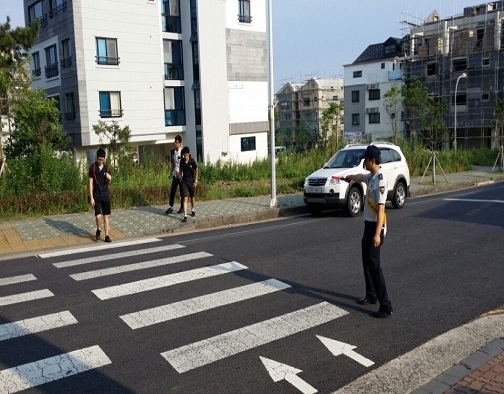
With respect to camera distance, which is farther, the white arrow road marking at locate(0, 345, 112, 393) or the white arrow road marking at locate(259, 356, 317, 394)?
the white arrow road marking at locate(0, 345, 112, 393)

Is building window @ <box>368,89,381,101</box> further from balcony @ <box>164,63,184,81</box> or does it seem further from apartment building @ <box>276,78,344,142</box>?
balcony @ <box>164,63,184,81</box>

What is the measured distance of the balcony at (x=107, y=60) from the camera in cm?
3040

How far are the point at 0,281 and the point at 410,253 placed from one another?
6762 mm

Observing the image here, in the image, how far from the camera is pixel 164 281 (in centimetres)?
711

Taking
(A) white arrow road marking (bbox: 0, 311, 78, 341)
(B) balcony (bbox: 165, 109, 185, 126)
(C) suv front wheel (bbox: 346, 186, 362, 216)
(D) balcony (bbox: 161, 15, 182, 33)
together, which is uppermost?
(D) balcony (bbox: 161, 15, 182, 33)

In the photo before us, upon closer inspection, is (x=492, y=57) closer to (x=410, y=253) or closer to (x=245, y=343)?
(x=410, y=253)

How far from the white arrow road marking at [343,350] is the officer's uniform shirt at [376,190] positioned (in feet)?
5.01

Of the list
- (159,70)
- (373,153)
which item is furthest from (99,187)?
(159,70)

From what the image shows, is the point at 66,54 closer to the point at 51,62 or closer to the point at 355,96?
the point at 51,62

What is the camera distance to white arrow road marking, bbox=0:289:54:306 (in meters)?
6.38

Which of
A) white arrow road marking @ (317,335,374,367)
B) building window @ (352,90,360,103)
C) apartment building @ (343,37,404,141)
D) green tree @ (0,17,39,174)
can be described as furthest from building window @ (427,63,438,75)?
white arrow road marking @ (317,335,374,367)

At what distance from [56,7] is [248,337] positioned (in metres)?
31.3

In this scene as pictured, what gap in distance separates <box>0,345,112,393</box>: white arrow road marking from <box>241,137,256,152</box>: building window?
34.5 meters

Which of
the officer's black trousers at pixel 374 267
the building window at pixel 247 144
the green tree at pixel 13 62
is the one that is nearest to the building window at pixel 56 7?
the building window at pixel 247 144
